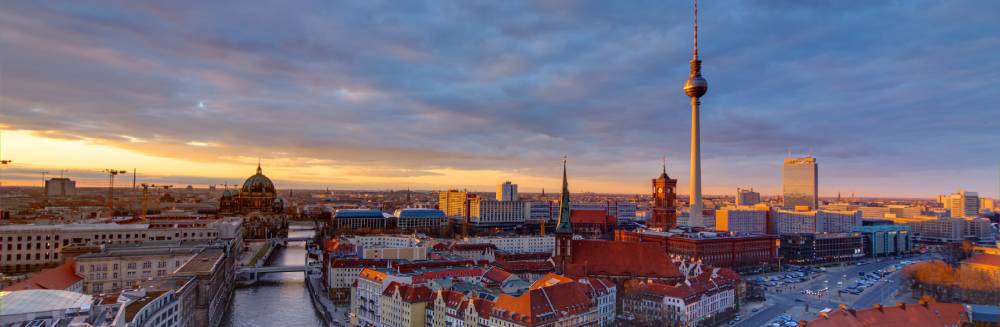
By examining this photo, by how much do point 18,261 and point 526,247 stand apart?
169ft

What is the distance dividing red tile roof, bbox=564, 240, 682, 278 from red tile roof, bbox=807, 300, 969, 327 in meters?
15.6

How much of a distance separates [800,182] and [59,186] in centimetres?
17843

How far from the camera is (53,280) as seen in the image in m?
34.4

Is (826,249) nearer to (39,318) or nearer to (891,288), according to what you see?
(891,288)

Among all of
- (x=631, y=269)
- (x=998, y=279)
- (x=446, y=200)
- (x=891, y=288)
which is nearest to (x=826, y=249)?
(x=891, y=288)

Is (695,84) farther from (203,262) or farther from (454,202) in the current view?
(454,202)

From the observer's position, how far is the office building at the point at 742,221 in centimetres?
10269

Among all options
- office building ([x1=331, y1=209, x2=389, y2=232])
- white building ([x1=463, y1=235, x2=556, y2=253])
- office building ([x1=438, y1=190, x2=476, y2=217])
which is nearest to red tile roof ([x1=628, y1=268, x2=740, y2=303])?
white building ([x1=463, y1=235, x2=556, y2=253])

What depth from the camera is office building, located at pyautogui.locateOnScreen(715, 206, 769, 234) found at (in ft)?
337

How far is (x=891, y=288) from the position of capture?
172 feet

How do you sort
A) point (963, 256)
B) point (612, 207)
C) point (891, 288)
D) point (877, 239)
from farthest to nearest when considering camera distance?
point (612, 207) → point (877, 239) → point (963, 256) → point (891, 288)

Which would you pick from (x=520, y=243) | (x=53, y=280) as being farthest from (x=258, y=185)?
(x=53, y=280)

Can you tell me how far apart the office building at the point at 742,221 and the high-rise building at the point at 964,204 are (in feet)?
214

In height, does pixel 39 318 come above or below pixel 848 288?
above
